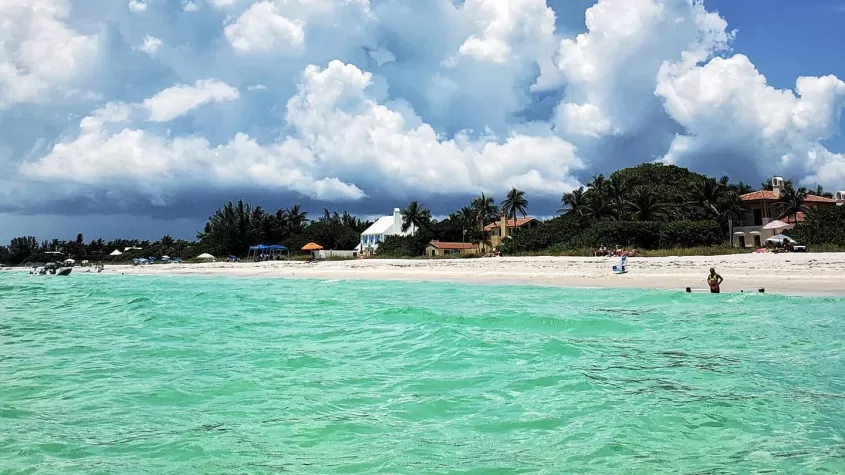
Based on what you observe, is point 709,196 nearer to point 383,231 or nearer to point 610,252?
point 610,252

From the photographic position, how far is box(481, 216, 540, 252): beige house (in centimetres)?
7919

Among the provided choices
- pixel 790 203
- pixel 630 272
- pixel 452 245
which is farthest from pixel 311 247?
pixel 790 203

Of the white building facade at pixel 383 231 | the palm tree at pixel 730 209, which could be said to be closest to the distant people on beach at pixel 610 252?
the palm tree at pixel 730 209

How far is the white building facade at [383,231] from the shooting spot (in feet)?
267

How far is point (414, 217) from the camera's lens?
83.8 metres

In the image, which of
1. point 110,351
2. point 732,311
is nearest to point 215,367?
point 110,351

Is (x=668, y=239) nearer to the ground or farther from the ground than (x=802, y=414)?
farther from the ground

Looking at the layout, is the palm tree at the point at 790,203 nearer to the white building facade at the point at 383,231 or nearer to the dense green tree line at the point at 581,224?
the dense green tree line at the point at 581,224

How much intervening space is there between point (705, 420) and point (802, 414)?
121 cm

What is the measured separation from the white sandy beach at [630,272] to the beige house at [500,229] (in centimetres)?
2851

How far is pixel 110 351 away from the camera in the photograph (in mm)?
12875

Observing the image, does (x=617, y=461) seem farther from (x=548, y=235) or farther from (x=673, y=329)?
(x=548, y=235)

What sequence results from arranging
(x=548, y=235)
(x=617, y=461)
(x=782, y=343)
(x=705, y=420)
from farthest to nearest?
1. (x=548, y=235)
2. (x=782, y=343)
3. (x=705, y=420)
4. (x=617, y=461)

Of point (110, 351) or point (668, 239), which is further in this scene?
point (668, 239)
